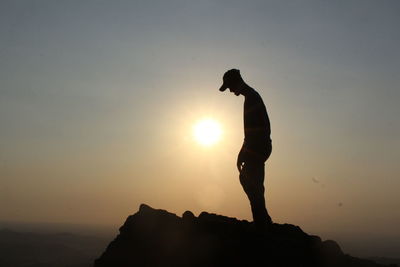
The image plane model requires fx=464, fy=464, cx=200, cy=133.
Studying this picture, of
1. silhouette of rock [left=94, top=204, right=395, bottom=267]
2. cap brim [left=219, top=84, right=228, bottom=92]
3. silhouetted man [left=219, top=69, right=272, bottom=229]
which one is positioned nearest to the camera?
silhouette of rock [left=94, top=204, right=395, bottom=267]

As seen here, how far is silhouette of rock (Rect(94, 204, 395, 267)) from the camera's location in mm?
10898

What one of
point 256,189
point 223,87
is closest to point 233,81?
point 223,87

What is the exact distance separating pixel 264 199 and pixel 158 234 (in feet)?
10.3

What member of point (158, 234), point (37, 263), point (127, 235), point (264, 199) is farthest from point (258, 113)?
point (37, 263)

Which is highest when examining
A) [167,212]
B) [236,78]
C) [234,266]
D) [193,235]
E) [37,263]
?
[37,263]

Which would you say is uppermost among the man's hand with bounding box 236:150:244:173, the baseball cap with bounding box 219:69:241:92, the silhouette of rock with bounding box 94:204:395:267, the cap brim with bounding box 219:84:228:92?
the baseball cap with bounding box 219:69:241:92

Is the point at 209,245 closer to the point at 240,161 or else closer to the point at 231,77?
the point at 240,161

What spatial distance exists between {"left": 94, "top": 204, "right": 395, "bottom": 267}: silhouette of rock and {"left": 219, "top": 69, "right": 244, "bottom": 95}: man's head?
353 centimetres

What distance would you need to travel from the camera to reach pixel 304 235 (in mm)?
12797

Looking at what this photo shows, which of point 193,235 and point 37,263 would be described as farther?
point 37,263

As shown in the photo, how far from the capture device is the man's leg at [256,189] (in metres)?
11.5

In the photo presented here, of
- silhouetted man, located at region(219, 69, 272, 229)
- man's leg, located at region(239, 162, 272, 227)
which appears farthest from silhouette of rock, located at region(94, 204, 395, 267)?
silhouetted man, located at region(219, 69, 272, 229)

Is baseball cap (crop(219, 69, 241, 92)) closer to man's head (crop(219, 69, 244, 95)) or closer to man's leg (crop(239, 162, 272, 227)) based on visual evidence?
man's head (crop(219, 69, 244, 95))

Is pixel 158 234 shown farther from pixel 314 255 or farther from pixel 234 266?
pixel 314 255
